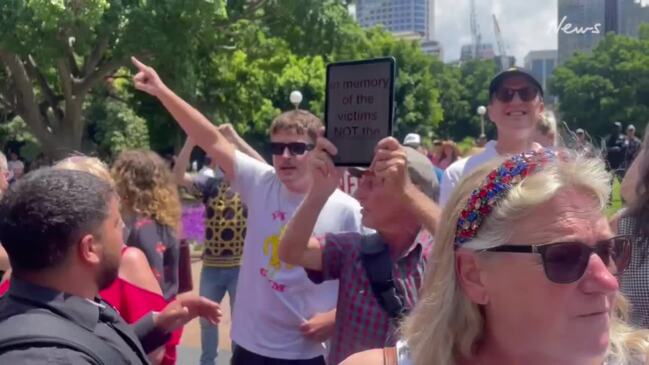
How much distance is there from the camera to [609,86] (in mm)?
59531

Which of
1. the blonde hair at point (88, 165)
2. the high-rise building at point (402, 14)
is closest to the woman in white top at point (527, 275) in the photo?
the blonde hair at point (88, 165)

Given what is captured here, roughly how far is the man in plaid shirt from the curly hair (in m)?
1.59

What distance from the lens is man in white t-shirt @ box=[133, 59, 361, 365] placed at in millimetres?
3988

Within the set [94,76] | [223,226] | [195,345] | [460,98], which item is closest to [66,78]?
[94,76]

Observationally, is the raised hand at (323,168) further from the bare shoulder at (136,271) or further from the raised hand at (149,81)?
the raised hand at (149,81)

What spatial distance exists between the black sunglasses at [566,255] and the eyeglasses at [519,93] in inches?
103

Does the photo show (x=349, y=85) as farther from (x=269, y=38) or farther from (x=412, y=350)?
(x=269, y=38)

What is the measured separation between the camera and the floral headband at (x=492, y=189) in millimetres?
1968

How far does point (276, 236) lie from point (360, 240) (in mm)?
976

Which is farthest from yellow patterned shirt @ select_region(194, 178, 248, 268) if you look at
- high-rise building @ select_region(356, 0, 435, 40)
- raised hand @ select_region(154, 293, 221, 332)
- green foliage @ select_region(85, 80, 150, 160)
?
high-rise building @ select_region(356, 0, 435, 40)

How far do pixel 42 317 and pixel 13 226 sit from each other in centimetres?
29

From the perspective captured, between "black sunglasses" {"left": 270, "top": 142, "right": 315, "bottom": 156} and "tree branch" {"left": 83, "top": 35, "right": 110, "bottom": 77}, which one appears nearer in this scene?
"black sunglasses" {"left": 270, "top": 142, "right": 315, "bottom": 156}

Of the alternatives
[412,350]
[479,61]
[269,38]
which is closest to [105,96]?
[269,38]

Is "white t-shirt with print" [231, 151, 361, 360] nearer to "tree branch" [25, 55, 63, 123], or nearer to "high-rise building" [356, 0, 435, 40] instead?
"tree branch" [25, 55, 63, 123]
